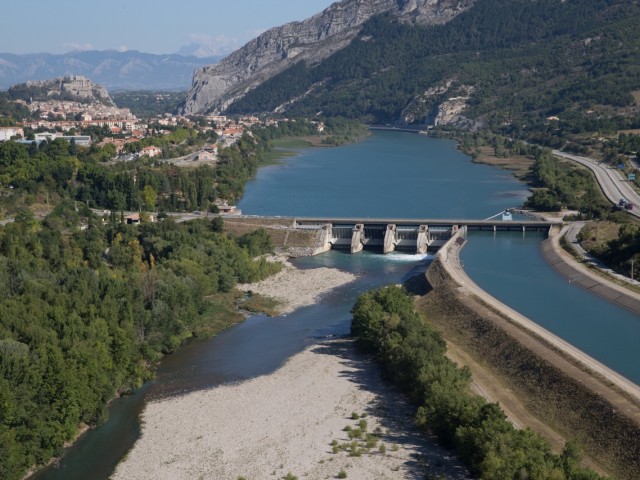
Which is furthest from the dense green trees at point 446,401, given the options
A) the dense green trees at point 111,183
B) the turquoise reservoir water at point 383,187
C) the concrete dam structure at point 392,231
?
the dense green trees at point 111,183

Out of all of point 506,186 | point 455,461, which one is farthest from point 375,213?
point 455,461

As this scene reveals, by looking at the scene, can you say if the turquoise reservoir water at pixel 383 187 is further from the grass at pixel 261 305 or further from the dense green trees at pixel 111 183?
the grass at pixel 261 305

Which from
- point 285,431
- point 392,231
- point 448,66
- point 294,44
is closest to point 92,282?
point 285,431

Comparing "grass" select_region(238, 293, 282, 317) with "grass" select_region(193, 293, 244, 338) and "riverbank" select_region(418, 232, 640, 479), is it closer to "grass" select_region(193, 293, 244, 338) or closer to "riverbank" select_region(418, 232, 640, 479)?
"grass" select_region(193, 293, 244, 338)

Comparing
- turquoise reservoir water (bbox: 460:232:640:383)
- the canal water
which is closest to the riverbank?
turquoise reservoir water (bbox: 460:232:640:383)

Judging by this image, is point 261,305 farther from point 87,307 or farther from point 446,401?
point 446,401
